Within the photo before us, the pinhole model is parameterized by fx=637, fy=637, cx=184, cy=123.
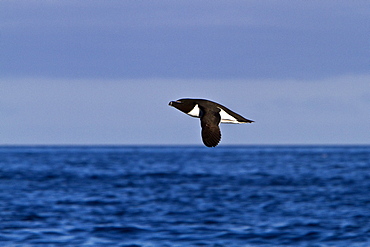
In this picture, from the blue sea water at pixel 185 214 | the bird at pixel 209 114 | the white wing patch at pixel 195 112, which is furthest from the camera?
the blue sea water at pixel 185 214

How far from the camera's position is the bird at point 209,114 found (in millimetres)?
11200

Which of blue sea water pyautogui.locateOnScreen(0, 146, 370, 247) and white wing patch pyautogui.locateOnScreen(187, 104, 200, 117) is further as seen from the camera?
blue sea water pyautogui.locateOnScreen(0, 146, 370, 247)

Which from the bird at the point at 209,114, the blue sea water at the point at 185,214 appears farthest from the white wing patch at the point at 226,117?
the blue sea water at the point at 185,214

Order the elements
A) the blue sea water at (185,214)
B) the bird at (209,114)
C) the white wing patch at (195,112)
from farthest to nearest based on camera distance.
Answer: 1. the blue sea water at (185,214)
2. the white wing patch at (195,112)
3. the bird at (209,114)

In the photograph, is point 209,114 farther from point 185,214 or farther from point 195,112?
point 185,214

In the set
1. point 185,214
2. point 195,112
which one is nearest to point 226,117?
point 195,112

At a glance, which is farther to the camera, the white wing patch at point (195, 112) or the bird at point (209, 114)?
the white wing patch at point (195, 112)

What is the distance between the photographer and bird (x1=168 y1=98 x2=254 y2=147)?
11200mm

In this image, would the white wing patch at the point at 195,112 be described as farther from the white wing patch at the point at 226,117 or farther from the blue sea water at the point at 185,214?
the blue sea water at the point at 185,214

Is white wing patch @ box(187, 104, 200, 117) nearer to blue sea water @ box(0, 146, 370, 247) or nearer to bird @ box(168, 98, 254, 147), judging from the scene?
bird @ box(168, 98, 254, 147)

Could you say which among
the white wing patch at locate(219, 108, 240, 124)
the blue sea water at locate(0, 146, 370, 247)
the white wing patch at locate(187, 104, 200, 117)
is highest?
the white wing patch at locate(187, 104, 200, 117)

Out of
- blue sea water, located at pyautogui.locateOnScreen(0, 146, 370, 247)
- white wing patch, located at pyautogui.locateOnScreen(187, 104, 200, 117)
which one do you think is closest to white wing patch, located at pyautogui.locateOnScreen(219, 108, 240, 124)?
white wing patch, located at pyautogui.locateOnScreen(187, 104, 200, 117)

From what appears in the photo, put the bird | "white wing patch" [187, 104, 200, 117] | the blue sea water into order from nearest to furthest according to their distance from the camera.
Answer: the bird, "white wing patch" [187, 104, 200, 117], the blue sea water

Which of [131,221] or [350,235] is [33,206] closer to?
[131,221]
